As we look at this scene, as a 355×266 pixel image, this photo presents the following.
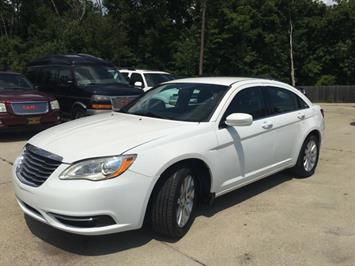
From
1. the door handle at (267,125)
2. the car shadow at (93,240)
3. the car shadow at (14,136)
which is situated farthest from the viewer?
the car shadow at (14,136)

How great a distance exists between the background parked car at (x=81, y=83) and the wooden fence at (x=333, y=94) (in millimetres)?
16530

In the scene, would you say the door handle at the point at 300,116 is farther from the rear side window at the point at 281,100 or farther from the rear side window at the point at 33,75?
the rear side window at the point at 33,75

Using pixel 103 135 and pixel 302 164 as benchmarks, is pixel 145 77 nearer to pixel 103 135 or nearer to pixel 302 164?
pixel 302 164

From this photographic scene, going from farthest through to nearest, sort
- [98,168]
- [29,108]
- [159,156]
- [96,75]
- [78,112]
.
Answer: [96,75] → [78,112] → [29,108] → [159,156] → [98,168]

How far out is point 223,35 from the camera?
37219 millimetres

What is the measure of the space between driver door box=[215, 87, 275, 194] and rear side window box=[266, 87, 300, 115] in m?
0.21

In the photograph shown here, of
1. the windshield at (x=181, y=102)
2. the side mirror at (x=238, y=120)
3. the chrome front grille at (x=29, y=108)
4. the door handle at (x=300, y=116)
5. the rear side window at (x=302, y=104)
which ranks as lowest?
the chrome front grille at (x=29, y=108)

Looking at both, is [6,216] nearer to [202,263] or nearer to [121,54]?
[202,263]

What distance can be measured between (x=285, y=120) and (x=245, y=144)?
44.4 inches

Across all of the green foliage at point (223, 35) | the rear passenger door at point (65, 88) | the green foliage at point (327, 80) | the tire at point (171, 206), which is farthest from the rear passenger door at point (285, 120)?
the green foliage at point (327, 80)

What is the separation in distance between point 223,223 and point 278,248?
0.79 meters

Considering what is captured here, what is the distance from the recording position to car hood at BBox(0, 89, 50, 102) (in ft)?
32.9

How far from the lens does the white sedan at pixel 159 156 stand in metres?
4.11

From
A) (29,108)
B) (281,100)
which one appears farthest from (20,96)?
(281,100)
